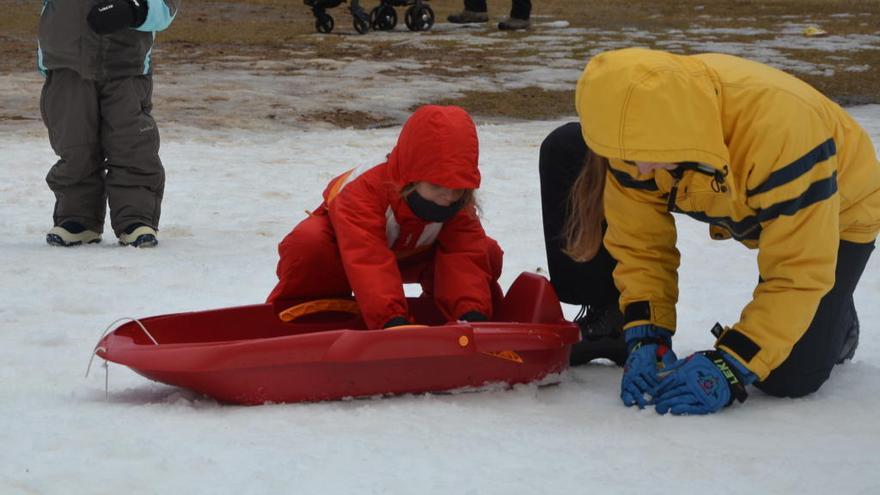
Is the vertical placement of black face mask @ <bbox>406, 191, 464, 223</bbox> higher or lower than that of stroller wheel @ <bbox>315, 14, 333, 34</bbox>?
higher

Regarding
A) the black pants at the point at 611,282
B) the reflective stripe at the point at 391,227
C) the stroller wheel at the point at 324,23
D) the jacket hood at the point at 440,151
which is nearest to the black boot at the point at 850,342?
the black pants at the point at 611,282

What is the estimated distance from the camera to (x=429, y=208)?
283 cm

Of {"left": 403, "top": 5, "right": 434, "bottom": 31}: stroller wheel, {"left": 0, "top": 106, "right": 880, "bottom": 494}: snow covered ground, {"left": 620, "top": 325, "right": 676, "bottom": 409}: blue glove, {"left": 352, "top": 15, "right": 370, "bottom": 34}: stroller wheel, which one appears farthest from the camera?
{"left": 403, "top": 5, "right": 434, "bottom": 31}: stroller wheel

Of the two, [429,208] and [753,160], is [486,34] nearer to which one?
[429,208]

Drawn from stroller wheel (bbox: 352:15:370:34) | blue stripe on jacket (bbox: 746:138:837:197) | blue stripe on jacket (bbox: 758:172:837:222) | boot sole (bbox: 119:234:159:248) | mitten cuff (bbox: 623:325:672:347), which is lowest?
stroller wheel (bbox: 352:15:370:34)

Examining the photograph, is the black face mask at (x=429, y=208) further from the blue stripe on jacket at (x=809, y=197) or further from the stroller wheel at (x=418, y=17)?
the stroller wheel at (x=418, y=17)

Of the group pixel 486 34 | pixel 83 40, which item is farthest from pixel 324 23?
pixel 83 40

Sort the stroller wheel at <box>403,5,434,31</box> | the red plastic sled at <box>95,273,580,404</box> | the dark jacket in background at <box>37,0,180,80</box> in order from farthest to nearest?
the stroller wheel at <box>403,5,434,31</box> → the dark jacket in background at <box>37,0,180,80</box> → the red plastic sled at <box>95,273,580,404</box>

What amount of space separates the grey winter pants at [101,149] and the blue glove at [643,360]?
2246 millimetres

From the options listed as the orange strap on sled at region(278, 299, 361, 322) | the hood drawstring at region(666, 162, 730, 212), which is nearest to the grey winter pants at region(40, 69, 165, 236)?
the orange strap on sled at region(278, 299, 361, 322)

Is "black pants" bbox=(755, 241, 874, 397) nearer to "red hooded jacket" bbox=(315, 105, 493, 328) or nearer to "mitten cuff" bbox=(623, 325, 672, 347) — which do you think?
"mitten cuff" bbox=(623, 325, 672, 347)

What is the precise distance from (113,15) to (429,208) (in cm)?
177

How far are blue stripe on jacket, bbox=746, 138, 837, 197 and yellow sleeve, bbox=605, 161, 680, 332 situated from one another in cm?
35

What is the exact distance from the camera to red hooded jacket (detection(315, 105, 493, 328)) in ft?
9.07
